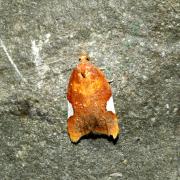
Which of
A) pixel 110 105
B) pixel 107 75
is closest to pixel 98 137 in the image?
pixel 110 105

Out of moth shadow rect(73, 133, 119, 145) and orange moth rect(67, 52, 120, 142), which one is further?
moth shadow rect(73, 133, 119, 145)

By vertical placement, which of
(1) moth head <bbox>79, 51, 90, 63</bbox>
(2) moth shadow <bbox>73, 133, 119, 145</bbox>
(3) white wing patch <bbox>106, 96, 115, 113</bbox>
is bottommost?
(2) moth shadow <bbox>73, 133, 119, 145</bbox>

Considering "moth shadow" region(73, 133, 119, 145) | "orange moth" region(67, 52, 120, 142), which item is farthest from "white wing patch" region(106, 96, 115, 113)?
"moth shadow" region(73, 133, 119, 145)

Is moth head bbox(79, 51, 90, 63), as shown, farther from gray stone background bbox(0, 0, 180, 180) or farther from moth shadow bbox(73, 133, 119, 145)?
moth shadow bbox(73, 133, 119, 145)

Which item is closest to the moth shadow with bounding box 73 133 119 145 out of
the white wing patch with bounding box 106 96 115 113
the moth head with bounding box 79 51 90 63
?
the white wing patch with bounding box 106 96 115 113

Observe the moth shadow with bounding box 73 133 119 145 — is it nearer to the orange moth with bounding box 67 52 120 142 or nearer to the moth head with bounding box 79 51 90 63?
the orange moth with bounding box 67 52 120 142

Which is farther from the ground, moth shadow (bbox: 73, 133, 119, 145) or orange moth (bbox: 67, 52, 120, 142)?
orange moth (bbox: 67, 52, 120, 142)

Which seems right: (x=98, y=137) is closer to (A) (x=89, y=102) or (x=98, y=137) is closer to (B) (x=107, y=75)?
(A) (x=89, y=102)

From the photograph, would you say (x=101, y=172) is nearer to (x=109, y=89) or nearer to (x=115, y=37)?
(x=109, y=89)
